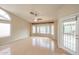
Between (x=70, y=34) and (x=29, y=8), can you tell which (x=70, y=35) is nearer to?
(x=70, y=34)

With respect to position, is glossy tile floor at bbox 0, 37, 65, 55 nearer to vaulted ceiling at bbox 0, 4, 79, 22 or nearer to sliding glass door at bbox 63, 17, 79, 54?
sliding glass door at bbox 63, 17, 79, 54

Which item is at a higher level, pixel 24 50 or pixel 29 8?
pixel 29 8

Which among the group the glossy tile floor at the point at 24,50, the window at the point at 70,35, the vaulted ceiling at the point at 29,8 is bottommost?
the glossy tile floor at the point at 24,50

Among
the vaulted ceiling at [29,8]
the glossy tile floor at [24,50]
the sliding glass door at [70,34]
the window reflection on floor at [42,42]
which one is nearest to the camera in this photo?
the vaulted ceiling at [29,8]

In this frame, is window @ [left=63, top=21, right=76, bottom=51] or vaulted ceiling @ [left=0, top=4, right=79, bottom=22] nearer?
vaulted ceiling @ [left=0, top=4, right=79, bottom=22]

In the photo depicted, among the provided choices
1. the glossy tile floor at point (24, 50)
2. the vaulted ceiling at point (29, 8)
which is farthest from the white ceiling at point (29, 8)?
the glossy tile floor at point (24, 50)

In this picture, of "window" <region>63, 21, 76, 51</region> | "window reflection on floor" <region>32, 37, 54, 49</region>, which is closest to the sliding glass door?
"window" <region>63, 21, 76, 51</region>

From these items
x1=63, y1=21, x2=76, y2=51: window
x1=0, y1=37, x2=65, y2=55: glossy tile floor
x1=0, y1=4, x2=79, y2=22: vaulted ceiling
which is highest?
x1=0, y1=4, x2=79, y2=22: vaulted ceiling

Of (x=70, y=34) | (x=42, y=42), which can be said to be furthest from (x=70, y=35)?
(x=42, y=42)

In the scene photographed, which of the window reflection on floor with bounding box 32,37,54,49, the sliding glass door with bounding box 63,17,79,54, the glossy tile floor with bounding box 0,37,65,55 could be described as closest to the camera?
the glossy tile floor with bounding box 0,37,65,55

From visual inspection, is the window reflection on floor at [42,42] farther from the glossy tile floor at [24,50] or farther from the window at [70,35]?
the window at [70,35]
